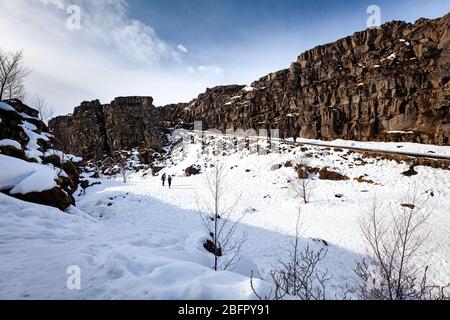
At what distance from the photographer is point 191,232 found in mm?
13102

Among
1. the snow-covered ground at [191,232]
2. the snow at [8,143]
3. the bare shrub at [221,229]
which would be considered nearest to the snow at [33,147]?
the snow at [8,143]

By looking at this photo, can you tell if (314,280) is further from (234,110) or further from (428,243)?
(234,110)

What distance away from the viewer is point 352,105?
35844mm

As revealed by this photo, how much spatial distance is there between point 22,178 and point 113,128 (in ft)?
201

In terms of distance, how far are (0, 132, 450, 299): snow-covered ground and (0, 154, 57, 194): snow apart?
173cm

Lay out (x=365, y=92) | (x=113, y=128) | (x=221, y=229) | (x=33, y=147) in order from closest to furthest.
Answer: (x=221, y=229)
(x=33, y=147)
(x=365, y=92)
(x=113, y=128)

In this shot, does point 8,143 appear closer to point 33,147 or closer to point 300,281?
point 33,147

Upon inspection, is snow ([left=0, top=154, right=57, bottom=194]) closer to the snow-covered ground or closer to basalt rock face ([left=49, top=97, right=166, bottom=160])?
the snow-covered ground

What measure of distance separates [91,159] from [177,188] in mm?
52484

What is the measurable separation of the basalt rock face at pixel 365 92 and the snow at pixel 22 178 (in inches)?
1282

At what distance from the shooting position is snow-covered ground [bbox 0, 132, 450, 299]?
4.11 meters

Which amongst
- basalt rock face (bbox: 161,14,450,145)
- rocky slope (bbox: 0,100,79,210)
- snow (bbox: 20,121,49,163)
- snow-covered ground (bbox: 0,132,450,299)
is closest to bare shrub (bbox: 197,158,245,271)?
snow-covered ground (bbox: 0,132,450,299)

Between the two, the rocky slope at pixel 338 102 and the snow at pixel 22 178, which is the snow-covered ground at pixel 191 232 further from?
the rocky slope at pixel 338 102

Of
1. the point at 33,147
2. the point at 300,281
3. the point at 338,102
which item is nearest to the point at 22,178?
the point at 33,147
